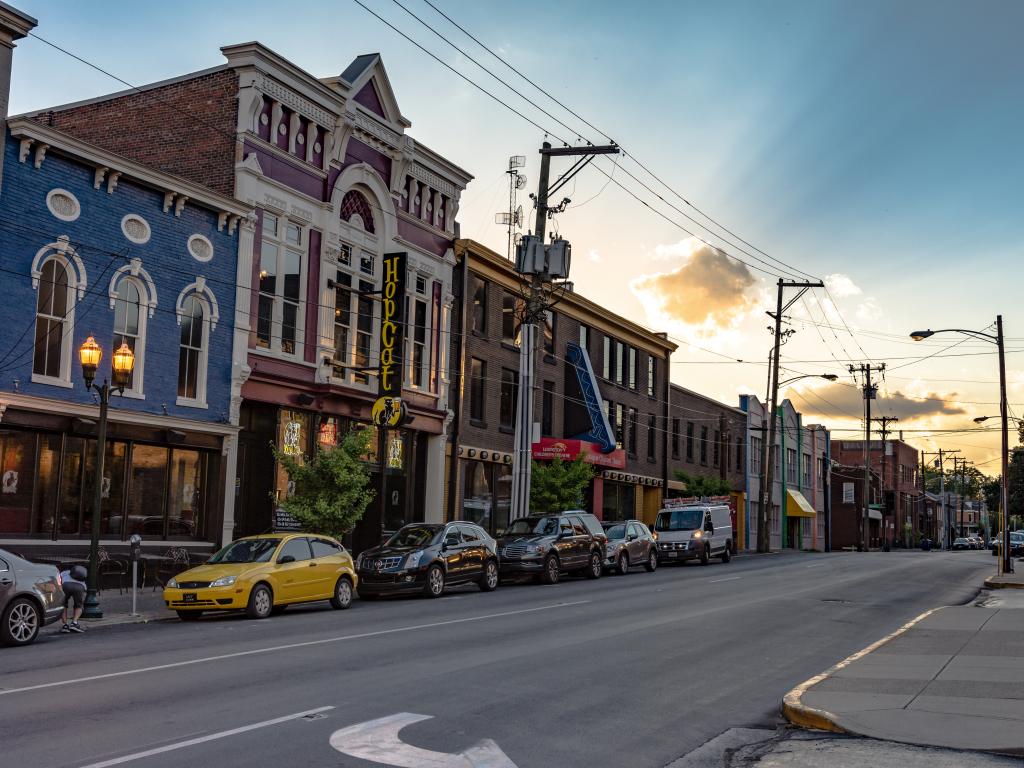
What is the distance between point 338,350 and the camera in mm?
29422

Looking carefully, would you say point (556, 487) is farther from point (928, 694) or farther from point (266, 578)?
point (928, 694)

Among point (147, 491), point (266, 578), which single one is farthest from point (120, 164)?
point (266, 578)

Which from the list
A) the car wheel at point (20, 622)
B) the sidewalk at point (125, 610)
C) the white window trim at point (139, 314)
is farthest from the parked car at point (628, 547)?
the car wheel at point (20, 622)

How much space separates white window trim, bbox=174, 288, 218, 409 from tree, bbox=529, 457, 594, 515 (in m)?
13.5

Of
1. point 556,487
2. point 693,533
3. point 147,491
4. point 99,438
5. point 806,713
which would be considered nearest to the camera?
point 806,713

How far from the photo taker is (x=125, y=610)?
62.4 ft

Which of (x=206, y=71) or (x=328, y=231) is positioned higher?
(x=206, y=71)

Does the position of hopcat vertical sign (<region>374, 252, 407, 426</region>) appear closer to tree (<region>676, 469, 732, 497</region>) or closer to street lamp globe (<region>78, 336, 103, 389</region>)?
street lamp globe (<region>78, 336, 103, 389</region>)

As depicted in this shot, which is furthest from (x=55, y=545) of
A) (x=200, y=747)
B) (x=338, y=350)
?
(x=200, y=747)

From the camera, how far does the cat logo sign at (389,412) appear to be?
29.3m

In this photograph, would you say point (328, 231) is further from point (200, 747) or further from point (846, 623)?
point (200, 747)

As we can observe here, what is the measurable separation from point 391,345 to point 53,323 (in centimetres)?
1038

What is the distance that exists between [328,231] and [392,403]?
507 cm

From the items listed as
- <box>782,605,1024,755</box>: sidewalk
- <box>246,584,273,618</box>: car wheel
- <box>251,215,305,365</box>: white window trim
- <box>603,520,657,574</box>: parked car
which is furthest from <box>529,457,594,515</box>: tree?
<box>782,605,1024,755</box>: sidewalk
